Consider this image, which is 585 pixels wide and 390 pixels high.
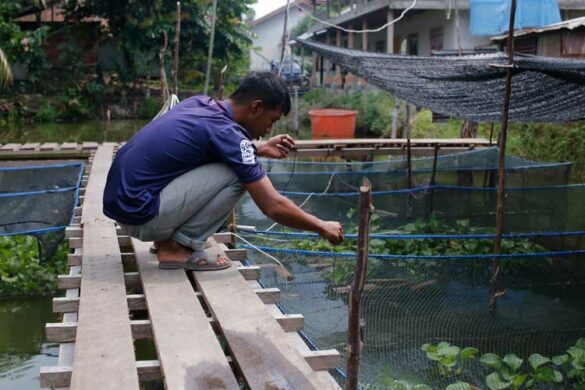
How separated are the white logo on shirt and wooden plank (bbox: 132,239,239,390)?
52cm

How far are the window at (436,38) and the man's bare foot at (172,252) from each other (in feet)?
41.7

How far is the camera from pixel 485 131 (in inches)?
415

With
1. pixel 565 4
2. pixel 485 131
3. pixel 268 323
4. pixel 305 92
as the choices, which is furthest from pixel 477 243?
pixel 305 92

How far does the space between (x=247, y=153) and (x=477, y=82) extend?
8.85 ft

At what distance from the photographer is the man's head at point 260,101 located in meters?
2.56

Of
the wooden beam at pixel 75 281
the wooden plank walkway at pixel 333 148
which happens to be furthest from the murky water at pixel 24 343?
the wooden plank walkway at pixel 333 148

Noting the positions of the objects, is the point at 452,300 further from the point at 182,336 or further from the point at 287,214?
the point at 182,336

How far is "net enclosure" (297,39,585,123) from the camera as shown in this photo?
411cm

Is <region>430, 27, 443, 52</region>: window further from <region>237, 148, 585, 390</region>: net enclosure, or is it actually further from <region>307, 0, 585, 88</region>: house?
<region>237, 148, 585, 390</region>: net enclosure

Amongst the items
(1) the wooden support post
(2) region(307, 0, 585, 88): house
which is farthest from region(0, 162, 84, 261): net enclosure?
(2) region(307, 0, 585, 88): house

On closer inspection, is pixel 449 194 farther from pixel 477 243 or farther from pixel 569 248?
pixel 569 248

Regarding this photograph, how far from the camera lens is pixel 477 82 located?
4617 millimetres

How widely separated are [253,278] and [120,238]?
91 centimetres

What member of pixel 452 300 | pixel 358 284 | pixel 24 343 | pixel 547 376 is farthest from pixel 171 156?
pixel 24 343
